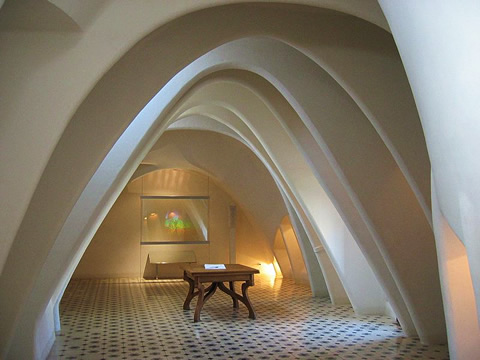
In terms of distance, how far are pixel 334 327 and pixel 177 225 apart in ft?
34.1

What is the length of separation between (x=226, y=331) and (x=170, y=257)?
954cm

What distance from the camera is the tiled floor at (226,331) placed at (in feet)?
24.3

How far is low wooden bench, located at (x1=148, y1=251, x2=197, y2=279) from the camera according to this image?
58.9 feet

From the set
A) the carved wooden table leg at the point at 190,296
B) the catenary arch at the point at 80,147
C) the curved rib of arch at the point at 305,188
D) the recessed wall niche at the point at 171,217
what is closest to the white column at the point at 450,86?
the catenary arch at the point at 80,147

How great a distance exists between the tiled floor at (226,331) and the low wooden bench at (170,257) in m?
4.63

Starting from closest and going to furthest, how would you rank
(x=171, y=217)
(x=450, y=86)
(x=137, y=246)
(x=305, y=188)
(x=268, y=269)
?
1. (x=450, y=86)
2. (x=305, y=188)
3. (x=137, y=246)
4. (x=171, y=217)
5. (x=268, y=269)

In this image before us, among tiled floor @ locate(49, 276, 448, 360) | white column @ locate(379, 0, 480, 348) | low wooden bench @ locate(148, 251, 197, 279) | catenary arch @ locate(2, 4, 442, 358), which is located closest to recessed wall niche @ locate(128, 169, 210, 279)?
low wooden bench @ locate(148, 251, 197, 279)

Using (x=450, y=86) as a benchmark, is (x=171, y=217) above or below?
above

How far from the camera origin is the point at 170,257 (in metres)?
18.3

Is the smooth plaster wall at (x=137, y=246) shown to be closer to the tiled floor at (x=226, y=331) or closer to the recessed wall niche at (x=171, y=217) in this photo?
the recessed wall niche at (x=171, y=217)

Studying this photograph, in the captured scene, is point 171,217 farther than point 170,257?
Yes

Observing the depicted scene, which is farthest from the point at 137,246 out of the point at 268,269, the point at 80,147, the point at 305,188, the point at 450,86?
the point at 450,86

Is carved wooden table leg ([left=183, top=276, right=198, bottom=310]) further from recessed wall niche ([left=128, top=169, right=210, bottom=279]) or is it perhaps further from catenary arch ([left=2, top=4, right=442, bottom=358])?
recessed wall niche ([left=128, top=169, right=210, bottom=279])

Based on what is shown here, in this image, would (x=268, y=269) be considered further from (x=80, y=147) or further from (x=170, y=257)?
(x=80, y=147)
